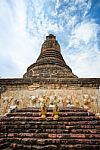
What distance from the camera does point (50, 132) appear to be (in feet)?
18.8

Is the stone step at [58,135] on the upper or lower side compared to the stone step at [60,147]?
upper

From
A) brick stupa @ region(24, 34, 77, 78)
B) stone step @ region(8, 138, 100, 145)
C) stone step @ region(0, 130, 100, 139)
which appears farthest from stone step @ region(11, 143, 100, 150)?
brick stupa @ region(24, 34, 77, 78)

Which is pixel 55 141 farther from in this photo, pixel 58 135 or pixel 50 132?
pixel 50 132

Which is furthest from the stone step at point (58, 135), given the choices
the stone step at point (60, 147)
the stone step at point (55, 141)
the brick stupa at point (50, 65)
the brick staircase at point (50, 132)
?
the brick stupa at point (50, 65)

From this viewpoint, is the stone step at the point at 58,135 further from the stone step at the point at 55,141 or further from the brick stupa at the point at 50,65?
the brick stupa at the point at 50,65

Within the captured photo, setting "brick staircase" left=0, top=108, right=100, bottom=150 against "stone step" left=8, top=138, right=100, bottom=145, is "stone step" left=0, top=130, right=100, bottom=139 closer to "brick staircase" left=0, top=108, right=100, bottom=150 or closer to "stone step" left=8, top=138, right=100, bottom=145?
"brick staircase" left=0, top=108, right=100, bottom=150

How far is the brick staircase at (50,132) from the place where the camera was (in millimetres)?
5121

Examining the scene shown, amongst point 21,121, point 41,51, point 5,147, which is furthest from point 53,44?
point 5,147

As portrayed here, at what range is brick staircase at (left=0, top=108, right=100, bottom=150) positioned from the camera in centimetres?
512

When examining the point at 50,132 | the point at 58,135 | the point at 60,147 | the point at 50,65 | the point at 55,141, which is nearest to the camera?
the point at 60,147

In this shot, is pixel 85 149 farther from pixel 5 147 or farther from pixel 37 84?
pixel 37 84

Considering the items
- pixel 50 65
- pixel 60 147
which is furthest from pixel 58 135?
pixel 50 65

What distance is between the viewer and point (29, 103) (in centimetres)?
1451

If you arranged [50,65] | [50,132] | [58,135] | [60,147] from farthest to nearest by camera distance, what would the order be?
[50,65], [50,132], [58,135], [60,147]
